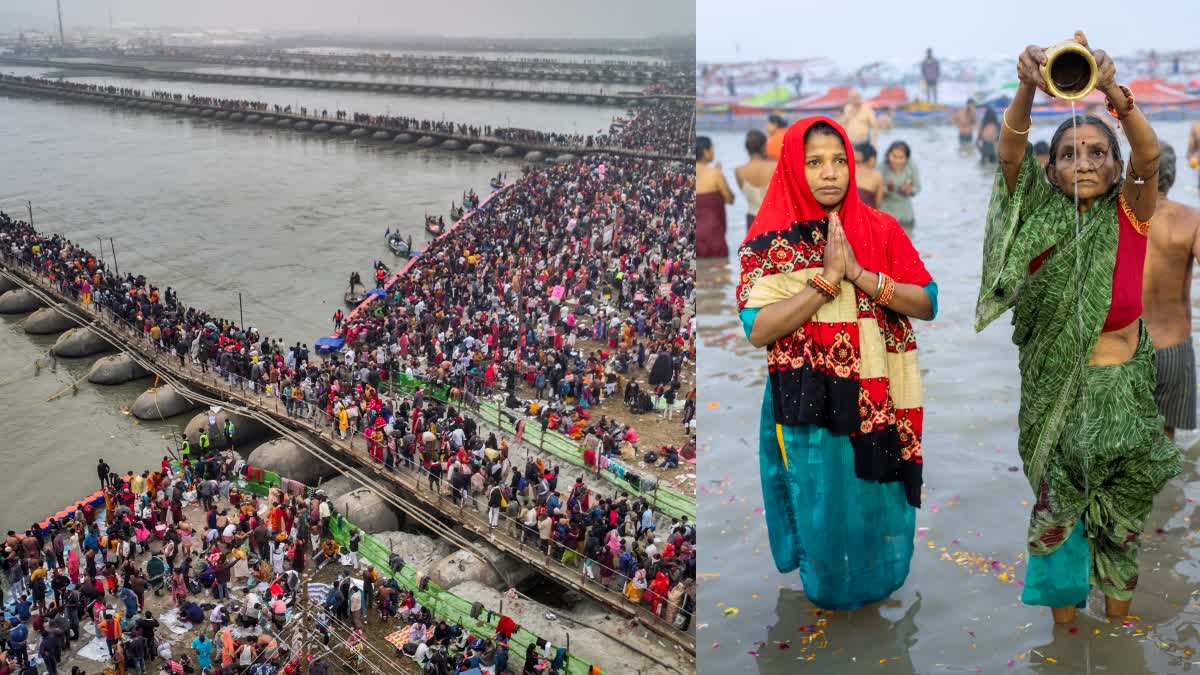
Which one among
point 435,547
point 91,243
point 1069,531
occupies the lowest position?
point 435,547

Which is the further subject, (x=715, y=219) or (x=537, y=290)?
(x=715, y=219)

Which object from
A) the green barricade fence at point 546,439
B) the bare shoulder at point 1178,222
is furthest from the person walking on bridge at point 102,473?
the bare shoulder at point 1178,222

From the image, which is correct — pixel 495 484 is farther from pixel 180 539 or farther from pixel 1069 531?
pixel 1069 531

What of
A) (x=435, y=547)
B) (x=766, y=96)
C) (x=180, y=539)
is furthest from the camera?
(x=766, y=96)

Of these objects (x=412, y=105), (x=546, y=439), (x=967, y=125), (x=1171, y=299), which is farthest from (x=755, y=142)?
(x=967, y=125)

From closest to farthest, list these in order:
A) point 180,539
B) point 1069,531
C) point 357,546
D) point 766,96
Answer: point 1069,531, point 180,539, point 357,546, point 766,96

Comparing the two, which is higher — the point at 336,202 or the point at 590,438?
the point at 336,202

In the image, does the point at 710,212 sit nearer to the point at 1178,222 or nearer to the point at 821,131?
the point at 1178,222

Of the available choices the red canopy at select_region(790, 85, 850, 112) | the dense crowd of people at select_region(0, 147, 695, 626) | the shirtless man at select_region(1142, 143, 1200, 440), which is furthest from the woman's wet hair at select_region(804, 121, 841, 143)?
the red canopy at select_region(790, 85, 850, 112)

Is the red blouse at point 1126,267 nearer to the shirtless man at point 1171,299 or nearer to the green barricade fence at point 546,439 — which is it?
the shirtless man at point 1171,299

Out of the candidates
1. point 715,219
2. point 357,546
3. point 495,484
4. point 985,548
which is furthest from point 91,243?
point 715,219
